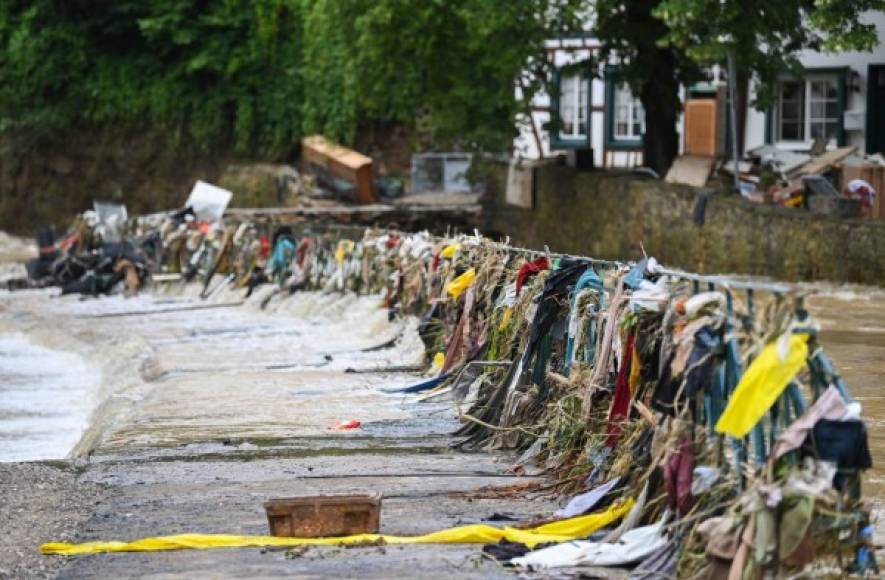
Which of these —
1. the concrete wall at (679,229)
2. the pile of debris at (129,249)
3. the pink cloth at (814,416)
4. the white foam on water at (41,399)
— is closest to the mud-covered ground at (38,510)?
the pink cloth at (814,416)

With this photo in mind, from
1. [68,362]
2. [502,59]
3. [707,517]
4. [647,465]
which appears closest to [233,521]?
[647,465]

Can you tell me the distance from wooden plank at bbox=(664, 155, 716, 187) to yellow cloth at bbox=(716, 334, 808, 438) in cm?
2758

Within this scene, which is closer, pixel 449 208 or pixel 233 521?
pixel 233 521

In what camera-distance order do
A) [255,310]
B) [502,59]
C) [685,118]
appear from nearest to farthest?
[255,310], [502,59], [685,118]

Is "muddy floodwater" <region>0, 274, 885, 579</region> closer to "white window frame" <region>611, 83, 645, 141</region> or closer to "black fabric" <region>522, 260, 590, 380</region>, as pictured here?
"black fabric" <region>522, 260, 590, 380</region>

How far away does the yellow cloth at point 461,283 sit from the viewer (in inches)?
675

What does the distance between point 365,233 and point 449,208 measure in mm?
16607

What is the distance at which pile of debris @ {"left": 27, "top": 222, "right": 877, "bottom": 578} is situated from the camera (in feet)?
26.9

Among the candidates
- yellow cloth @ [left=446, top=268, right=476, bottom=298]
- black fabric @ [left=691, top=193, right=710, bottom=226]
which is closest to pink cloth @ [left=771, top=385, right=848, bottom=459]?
yellow cloth @ [left=446, top=268, right=476, bottom=298]

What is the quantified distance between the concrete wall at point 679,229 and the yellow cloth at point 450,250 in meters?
8.19

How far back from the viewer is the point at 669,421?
9719 millimetres

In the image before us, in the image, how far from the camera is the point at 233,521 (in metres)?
11.0

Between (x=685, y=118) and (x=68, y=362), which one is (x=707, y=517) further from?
(x=685, y=118)

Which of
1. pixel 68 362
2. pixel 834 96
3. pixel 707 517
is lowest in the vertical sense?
pixel 68 362
